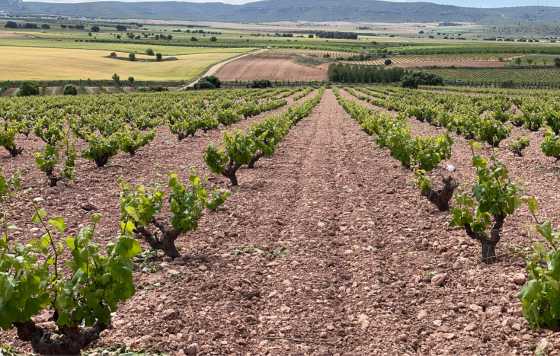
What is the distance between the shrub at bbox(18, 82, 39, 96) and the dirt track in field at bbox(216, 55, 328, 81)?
36.9m

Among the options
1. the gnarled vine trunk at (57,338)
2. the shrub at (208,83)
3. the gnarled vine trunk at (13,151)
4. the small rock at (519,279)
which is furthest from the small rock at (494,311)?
the shrub at (208,83)

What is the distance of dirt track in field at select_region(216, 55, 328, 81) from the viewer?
11356cm

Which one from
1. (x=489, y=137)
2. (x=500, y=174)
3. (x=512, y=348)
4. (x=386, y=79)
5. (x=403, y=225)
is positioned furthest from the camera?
(x=386, y=79)

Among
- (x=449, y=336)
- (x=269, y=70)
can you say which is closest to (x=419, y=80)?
(x=269, y=70)

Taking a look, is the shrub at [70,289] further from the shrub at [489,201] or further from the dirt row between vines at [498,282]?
the shrub at [489,201]

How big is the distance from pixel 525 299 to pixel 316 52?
536ft

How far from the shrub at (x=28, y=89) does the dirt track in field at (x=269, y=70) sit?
1452 inches

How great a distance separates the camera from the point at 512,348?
6781 mm

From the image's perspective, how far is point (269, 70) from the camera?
121m

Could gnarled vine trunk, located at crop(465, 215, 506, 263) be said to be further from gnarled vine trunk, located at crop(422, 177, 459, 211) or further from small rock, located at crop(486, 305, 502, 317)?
gnarled vine trunk, located at crop(422, 177, 459, 211)

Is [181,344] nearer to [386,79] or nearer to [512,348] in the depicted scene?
[512,348]

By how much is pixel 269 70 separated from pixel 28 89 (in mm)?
54446

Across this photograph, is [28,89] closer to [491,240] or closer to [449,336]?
[491,240]

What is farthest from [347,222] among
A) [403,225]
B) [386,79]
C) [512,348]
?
[386,79]
